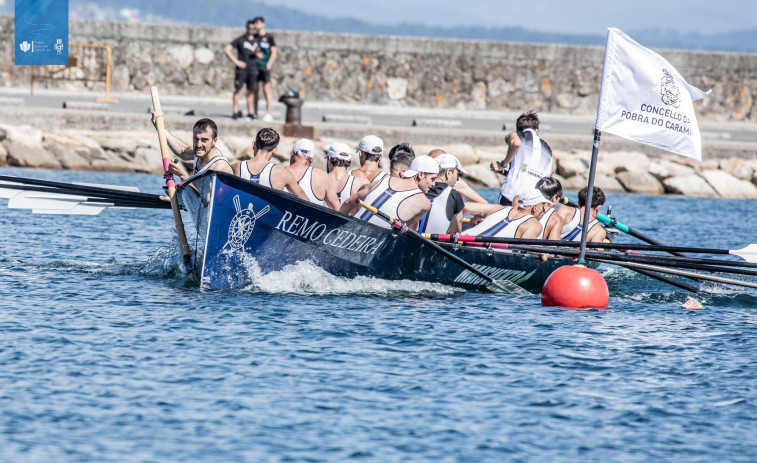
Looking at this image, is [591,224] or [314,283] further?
[591,224]

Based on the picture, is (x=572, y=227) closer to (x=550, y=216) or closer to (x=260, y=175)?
(x=550, y=216)

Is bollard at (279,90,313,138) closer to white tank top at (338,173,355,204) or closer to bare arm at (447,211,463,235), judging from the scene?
bare arm at (447,211,463,235)

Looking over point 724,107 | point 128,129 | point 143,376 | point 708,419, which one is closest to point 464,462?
point 708,419

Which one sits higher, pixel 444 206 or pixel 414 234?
pixel 444 206

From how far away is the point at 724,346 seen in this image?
Answer: 9602mm

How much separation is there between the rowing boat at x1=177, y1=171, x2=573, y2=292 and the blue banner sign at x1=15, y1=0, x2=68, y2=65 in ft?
18.8

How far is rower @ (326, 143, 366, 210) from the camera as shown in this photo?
438 inches

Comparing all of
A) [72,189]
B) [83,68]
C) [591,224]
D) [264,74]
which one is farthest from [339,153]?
[83,68]

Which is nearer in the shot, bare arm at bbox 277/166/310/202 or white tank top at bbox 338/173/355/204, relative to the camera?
bare arm at bbox 277/166/310/202

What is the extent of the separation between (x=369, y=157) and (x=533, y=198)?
194cm

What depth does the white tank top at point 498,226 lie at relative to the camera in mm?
11695

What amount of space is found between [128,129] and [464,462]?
16839mm

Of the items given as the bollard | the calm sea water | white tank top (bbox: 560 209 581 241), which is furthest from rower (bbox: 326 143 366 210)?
the bollard

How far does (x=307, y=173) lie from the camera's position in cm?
1088
